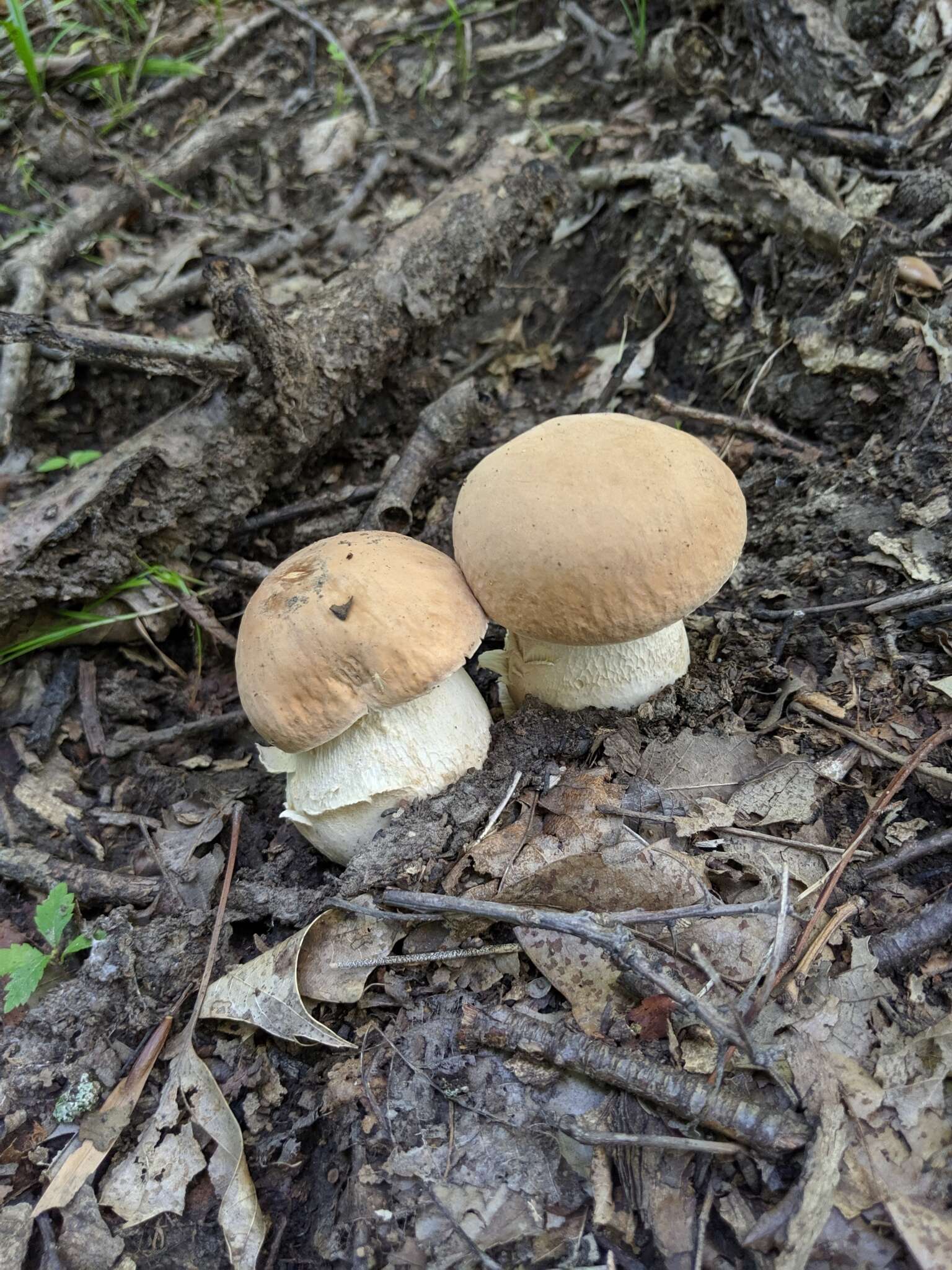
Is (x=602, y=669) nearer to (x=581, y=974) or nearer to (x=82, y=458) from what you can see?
(x=581, y=974)

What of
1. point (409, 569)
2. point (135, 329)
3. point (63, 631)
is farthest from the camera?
point (135, 329)

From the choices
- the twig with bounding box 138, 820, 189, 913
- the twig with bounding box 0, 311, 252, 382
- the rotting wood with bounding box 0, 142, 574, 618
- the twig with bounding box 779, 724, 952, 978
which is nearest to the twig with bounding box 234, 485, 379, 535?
the rotting wood with bounding box 0, 142, 574, 618

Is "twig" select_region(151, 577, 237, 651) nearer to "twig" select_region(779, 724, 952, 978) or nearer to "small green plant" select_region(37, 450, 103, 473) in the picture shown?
"small green plant" select_region(37, 450, 103, 473)

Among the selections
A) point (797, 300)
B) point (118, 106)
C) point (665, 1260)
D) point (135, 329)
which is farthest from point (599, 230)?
point (665, 1260)

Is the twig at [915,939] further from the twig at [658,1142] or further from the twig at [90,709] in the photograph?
the twig at [90,709]

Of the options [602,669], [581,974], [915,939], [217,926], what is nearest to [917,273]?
[602,669]

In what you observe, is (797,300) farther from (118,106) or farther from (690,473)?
(118,106)
